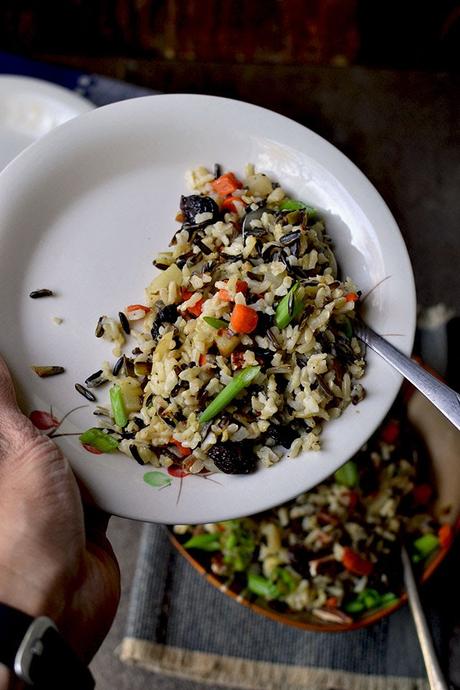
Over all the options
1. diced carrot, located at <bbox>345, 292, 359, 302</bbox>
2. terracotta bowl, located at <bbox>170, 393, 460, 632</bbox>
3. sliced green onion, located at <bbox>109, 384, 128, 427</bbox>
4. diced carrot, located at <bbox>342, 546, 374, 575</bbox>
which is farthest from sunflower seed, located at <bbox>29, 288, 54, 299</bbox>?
diced carrot, located at <bbox>342, 546, 374, 575</bbox>

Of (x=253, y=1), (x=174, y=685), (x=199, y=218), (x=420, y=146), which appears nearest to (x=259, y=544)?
(x=174, y=685)

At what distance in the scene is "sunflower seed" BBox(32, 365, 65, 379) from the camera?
1454 millimetres

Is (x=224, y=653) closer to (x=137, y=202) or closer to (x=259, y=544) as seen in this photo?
(x=259, y=544)

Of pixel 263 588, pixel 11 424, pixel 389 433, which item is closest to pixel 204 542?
pixel 263 588

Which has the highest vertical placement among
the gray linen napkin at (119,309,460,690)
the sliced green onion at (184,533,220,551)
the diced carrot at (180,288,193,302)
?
the diced carrot at (180,288,193,302)

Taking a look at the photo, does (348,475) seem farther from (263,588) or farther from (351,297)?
(351,297)

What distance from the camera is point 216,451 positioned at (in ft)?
4.56

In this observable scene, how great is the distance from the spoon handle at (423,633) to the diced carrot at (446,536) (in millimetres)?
109

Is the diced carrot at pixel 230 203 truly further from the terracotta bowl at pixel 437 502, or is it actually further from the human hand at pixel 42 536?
the terracotta bowl at pixel 437 502

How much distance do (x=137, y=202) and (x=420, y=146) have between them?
1525mm

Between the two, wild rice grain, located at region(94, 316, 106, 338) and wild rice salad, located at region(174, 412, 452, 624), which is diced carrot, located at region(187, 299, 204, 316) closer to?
wild rice grain, located at region(94, 316, 106, 338)

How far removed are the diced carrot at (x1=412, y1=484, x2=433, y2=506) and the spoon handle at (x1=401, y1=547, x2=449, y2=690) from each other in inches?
6.1

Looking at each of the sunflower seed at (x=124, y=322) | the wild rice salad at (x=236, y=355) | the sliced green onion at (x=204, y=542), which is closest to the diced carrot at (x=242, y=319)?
the wild rice salad at (x=236, y=355)

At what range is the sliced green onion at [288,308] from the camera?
1357 mm
